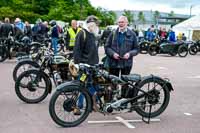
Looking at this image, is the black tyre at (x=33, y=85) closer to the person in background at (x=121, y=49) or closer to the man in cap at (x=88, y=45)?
the person in background at (x=121, y=49)

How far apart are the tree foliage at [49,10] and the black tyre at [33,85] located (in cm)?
5389

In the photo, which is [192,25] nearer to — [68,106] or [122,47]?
[122,47]

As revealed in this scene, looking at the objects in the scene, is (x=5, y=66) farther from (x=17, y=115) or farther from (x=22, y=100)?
(x=17, y=115)

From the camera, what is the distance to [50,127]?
24.1ft

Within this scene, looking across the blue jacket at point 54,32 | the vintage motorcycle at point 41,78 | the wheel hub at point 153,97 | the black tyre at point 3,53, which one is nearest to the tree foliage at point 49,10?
the blue jacket at point 54,32

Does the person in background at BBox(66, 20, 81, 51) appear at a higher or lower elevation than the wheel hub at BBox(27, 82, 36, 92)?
higher

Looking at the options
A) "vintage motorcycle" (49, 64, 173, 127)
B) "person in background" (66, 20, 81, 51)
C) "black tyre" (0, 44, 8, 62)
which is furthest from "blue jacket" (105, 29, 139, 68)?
"black tyre" (0, 44, 8, 62)

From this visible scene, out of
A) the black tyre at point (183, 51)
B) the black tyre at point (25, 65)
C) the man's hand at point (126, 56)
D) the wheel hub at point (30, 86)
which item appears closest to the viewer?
the man's hand at point (126, 56)

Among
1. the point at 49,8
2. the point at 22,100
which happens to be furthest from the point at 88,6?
the point at 22,100

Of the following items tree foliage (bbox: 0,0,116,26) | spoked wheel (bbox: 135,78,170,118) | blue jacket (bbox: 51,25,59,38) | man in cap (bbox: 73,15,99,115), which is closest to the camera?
man in cap (bbox: 73,15,99,115)

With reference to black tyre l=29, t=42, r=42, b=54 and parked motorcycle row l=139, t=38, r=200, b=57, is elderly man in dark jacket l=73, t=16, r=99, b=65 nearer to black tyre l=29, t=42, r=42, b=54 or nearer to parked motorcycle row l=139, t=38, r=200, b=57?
black tyre l=29, t=42, r=42, b=54

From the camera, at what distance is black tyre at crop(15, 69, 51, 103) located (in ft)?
30.5

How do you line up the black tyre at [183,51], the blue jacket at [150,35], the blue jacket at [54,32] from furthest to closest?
the blue jacket at [150,35] < the black tyre at [183,51] < the blue jacket at [54,32]

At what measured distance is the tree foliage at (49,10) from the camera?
67.4 metres
